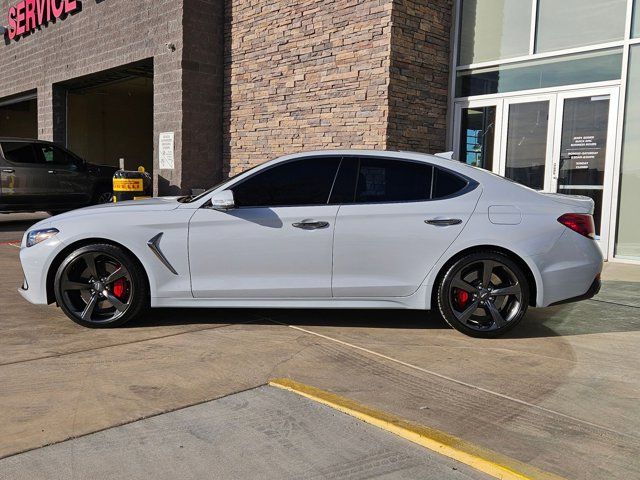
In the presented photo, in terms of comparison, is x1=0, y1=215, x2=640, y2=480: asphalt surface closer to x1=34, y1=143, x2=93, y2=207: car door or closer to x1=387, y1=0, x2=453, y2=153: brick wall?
x1=387, y1=0, x2=453, y2=153: brick wall

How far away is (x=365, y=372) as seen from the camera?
407 cm

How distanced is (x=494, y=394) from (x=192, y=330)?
8.34ft

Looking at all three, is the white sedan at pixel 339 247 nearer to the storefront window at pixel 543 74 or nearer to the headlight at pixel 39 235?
the headlight at pixel 39 235

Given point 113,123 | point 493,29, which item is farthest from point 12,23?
point 493,29

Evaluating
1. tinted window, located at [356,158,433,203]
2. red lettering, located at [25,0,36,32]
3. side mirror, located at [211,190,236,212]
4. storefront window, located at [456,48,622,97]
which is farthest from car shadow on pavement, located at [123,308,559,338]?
red lettering, located at [25,0,36,32]

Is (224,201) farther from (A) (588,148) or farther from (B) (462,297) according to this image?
(A) (588,148)

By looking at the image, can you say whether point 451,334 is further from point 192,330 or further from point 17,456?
point 17,456

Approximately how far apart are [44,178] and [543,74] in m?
9.79

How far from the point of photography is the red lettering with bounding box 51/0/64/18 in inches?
632

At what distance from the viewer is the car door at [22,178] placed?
39.2 feet

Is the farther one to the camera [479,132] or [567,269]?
[479,132]

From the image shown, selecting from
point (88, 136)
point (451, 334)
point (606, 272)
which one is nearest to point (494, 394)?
point (451, 334)

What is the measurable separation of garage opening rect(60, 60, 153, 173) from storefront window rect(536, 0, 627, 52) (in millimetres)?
13613

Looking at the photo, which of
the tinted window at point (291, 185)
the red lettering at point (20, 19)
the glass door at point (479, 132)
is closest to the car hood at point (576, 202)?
the tinted window at point (291, 185)
